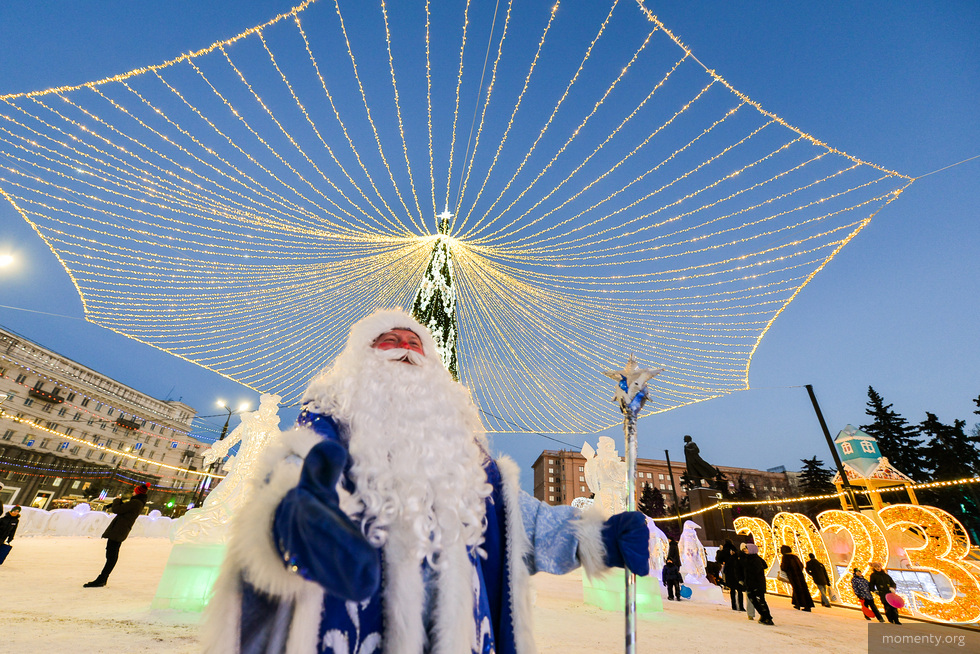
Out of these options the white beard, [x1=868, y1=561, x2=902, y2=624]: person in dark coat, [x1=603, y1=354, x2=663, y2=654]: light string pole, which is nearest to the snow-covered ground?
[x1=868, y1=561, x2=902, y2=624]: person in dark coat

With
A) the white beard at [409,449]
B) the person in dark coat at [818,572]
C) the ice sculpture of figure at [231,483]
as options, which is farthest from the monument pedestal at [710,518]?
the white beard at [409,449]

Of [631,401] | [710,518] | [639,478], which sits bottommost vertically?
[631,401]

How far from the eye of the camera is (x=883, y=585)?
7.32 meters

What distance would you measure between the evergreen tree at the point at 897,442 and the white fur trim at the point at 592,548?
2927 centimetres

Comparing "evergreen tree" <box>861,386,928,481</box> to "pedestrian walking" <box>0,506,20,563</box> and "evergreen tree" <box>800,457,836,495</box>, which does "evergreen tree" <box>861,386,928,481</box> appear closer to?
"evergreen tree" <box>800,457,836,495</box>

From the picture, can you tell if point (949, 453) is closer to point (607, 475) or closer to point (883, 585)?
point (883, 585)

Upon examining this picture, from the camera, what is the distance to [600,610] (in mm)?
6832

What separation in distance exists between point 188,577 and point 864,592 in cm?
1105

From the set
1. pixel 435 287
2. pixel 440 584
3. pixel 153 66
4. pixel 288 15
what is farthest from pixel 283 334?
pixel 440 584

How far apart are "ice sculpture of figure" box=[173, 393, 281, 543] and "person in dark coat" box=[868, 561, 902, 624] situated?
1065cm

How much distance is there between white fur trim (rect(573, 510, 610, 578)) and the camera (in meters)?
1.61

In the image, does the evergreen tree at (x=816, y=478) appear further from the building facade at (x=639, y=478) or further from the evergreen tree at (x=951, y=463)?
the building facade at (x=639, y=478)

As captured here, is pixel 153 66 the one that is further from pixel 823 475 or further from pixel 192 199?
pixel 823 475

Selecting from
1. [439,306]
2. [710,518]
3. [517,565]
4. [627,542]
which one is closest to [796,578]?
[710,518]
